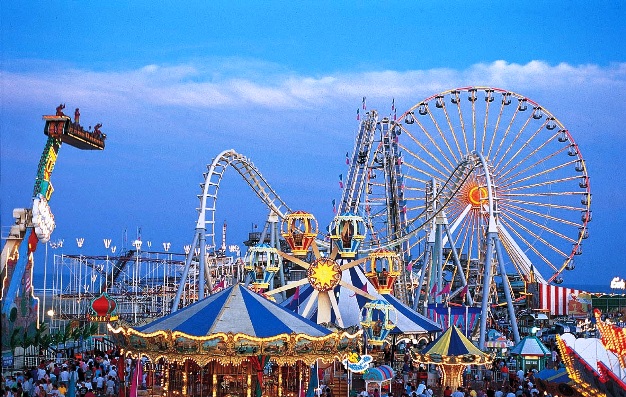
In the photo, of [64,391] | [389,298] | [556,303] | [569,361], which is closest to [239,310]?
[64,391]

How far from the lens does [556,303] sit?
1741 inches

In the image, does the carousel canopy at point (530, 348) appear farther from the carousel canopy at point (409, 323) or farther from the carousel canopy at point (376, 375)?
the carousel canopy at point (376, 375)

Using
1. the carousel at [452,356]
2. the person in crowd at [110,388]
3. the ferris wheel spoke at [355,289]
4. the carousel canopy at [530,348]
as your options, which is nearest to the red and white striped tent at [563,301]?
the carousel canopy at [530,348]

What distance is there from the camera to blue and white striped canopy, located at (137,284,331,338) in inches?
698

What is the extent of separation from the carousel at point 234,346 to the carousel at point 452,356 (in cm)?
566

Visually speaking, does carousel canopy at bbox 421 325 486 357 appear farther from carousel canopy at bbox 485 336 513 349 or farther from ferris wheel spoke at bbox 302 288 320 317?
carousel canopy at bbox 485 336 513 349

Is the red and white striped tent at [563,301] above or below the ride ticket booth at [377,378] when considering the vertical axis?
above

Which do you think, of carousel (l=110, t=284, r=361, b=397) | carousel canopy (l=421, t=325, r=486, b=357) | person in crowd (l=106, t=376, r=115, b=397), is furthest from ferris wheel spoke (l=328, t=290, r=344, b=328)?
carousel (l=110, t=284, r=361, b=397)

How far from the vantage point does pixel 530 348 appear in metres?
27.4

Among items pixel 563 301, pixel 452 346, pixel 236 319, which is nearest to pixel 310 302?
pixel 452 346

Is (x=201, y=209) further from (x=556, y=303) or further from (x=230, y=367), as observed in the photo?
(x=556, y=303)

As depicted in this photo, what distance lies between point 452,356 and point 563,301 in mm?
21979

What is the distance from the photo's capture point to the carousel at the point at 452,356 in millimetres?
24344

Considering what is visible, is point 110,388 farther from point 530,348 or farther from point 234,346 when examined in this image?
point 530,348
